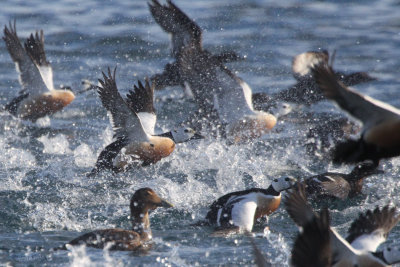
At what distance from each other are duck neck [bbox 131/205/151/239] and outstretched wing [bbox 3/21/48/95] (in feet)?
16.2

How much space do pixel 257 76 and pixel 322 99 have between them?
2620 mm

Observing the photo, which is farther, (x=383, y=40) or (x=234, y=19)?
(x=234, y=19)

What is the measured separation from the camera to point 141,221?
20.2 feet

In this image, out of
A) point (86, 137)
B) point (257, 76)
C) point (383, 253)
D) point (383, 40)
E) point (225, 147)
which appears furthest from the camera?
point (383, 40)

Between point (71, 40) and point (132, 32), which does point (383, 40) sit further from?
point (71, 40)

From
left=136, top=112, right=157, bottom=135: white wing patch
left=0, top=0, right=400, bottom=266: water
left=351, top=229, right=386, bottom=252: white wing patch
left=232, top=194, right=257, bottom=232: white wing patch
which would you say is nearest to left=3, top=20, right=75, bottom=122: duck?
left=0, top=0, right=400, bottom=266: water

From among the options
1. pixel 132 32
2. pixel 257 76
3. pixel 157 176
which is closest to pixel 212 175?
pixel 157 176

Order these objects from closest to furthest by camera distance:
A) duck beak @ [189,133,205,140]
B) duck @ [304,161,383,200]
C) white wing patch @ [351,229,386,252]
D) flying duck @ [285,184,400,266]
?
flying duck @ [285,184,400,266], white wing patch @ [351,229,386,252], duck @ [304,161,383,200], duck beak @ [189,133,205,140]

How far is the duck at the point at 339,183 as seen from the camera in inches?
285

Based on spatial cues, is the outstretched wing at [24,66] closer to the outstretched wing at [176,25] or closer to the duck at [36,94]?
the duck at [36,94]

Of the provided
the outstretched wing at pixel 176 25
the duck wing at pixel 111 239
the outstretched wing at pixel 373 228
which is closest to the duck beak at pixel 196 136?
the outstretched wing at pixel 176 25

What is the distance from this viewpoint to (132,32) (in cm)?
1568

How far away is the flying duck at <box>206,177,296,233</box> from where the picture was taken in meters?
6.28

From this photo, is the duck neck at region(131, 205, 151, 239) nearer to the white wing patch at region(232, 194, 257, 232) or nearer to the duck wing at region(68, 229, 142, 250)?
the duck wing at region(68, 229, 142, 250)
